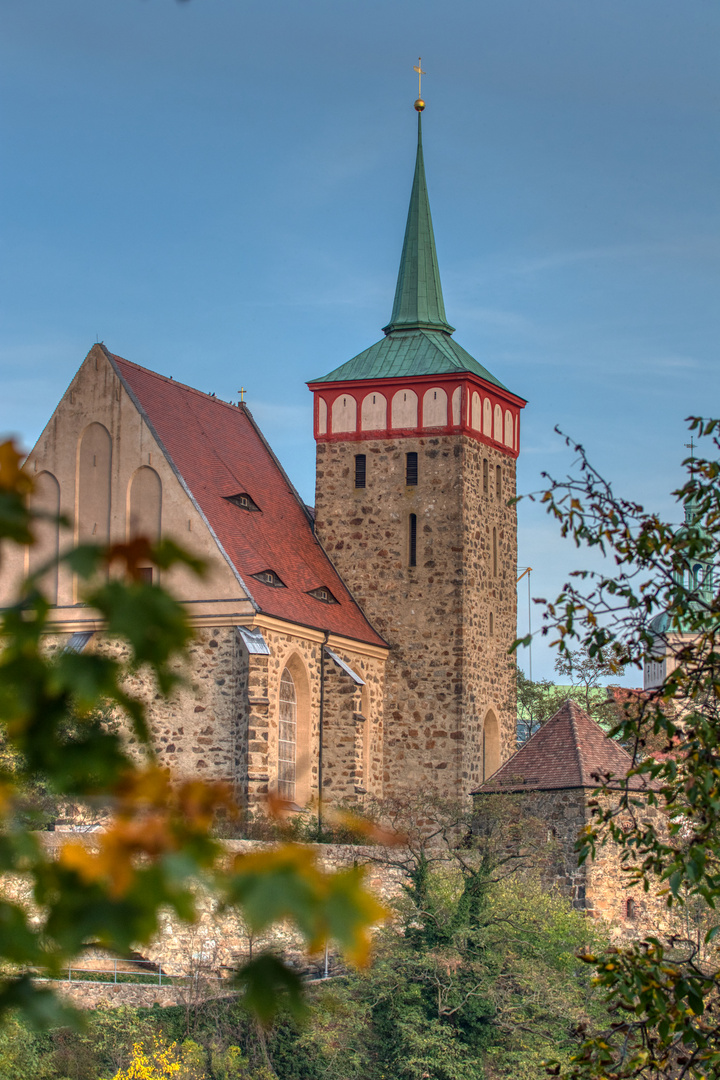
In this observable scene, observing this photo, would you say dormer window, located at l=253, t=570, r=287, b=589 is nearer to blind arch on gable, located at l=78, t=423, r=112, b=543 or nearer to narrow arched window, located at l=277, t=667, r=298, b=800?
narrow arched window, located at l=277, t=667, r=298, b=800

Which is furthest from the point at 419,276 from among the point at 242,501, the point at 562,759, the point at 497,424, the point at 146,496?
the point at 562,759

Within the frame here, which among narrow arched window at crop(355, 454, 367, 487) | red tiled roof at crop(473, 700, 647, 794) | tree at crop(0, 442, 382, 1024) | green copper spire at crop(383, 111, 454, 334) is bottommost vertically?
tree at crop(0, 442, 382, 1024)

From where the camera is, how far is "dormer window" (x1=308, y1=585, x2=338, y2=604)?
105 ft

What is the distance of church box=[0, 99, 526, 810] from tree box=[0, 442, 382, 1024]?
24762 mm

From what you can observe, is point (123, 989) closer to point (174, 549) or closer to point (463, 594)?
point (463, 594)

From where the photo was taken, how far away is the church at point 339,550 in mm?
28469

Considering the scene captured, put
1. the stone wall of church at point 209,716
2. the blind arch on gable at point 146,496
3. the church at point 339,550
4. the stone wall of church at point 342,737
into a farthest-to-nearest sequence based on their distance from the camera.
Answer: the stone wall of church at point 342,737
the blind arch on gable at point 146,496
the church at point 339,550
the stone wall of church at point 209,716

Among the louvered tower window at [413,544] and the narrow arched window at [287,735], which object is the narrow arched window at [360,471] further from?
the narrow arched window at [287,735]

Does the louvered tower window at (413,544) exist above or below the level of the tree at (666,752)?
above

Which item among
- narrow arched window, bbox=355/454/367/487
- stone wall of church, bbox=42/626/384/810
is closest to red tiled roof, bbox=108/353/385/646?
stone wall of church, bbox=42/626/384/810

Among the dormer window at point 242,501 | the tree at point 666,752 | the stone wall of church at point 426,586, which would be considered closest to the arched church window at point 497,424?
the stone wall of church at point 426,586

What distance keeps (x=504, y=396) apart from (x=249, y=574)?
377 inches

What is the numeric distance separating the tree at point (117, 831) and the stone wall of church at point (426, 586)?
3070 centimetres

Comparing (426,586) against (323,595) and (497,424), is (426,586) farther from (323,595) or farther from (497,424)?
(497,424)
